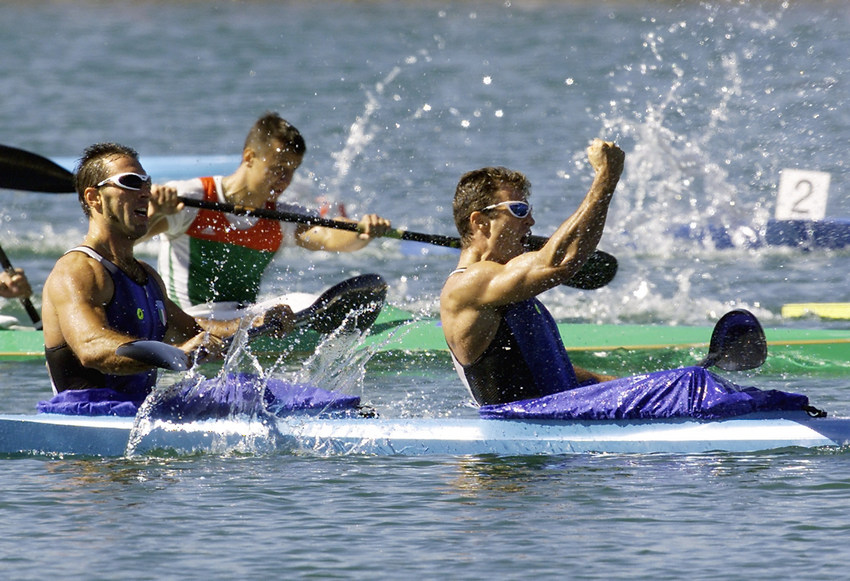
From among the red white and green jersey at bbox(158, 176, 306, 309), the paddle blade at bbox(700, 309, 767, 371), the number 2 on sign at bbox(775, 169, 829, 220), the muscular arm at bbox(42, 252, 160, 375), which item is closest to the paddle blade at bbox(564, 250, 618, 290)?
the paddle blade at bbox(700, 309, 767, 371)

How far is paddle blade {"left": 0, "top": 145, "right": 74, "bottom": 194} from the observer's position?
8.77m

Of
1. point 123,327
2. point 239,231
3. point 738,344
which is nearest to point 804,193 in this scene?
point 239,231

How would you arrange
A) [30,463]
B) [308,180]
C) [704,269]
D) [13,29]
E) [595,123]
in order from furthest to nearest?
[13,29]
[595,123]
[308,180]
[704,269]
[30,463]

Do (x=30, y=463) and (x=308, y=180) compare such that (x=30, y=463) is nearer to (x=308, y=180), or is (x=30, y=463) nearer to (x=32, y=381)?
(x=32, y=381)

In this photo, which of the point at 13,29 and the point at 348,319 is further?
the point at 13,29

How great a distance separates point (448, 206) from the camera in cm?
1466

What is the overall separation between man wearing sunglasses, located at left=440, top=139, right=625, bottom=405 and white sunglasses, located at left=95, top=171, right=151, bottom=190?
3.92 ft

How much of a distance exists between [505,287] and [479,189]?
0.41 m

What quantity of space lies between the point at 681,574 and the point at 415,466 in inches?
59.8

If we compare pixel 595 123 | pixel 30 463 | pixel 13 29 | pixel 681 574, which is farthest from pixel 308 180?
pixel 13 29

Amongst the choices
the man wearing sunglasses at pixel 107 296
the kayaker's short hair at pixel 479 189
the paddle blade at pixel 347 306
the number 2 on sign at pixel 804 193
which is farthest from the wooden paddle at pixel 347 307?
the number 2 on sign at pixel 804 193

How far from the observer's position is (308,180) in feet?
50.6

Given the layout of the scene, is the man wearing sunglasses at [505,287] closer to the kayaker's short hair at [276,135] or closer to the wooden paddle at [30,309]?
the kayaker's short hair at [276,135]

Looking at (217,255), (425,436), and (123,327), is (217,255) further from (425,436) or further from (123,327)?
(425,436)
